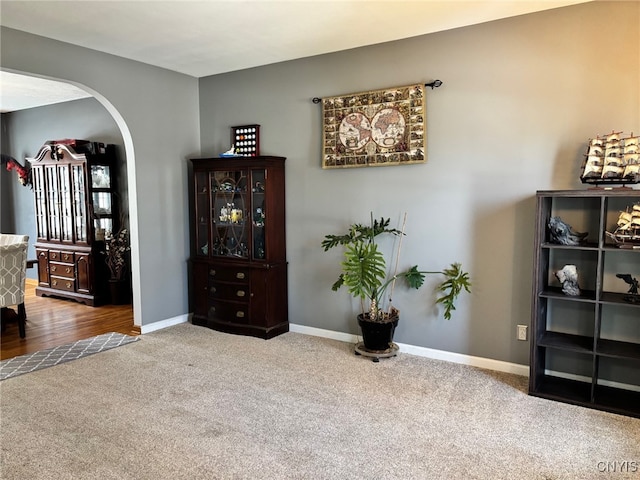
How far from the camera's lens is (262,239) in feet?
13.8

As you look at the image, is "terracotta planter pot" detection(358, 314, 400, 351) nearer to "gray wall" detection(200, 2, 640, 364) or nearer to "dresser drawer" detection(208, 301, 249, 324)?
"gray wall" detection(200, 2, 640, 364)

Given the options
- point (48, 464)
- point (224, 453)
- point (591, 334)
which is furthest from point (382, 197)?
point (48, 464)

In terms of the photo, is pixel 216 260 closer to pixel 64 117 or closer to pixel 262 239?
pixel 262 239

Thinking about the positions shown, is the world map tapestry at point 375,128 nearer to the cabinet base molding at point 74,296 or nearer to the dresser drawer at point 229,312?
the dresser drawer at point 229,312

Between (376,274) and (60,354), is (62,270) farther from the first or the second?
(376,274)

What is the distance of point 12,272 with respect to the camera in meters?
4.13

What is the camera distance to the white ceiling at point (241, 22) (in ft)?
9.68

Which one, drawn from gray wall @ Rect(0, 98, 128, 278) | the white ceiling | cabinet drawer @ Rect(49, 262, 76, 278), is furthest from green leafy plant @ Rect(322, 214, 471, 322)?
cabinet drawer @ Rect(49, 262, 76, 278)

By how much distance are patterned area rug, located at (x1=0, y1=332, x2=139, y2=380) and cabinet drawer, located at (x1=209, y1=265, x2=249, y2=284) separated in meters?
0.92

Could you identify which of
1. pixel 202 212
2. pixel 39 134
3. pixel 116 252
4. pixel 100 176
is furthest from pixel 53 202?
pixel 202 212

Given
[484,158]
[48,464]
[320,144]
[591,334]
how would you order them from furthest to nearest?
[320,144]
[484,158]
[591,334]
[48,464]

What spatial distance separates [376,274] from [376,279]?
41 mm

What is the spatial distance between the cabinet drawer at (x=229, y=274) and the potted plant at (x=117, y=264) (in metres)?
1.79

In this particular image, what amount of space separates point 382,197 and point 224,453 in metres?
2.33
